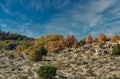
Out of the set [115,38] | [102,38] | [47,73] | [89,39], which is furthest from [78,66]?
[89,39]

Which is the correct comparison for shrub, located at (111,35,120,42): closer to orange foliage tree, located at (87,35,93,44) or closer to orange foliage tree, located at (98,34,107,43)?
orange foliage tree, located at (98,34,107,43)

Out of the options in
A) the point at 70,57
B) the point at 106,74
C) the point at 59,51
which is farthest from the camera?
the point at 59,51

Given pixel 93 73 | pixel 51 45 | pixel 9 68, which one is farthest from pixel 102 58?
pixel 51 45

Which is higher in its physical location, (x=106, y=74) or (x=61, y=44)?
(x=61, y=44)

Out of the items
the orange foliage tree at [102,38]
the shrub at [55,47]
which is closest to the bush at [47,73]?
the shrub at [55,47]

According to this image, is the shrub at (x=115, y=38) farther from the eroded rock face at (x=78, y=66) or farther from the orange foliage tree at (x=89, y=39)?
the orange foliage tree at (x=89, y=39)

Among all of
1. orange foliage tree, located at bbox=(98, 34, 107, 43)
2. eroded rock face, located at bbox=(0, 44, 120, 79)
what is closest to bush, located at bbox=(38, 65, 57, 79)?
eroded rock face, located at bbox=(0, 44, 120, 79)

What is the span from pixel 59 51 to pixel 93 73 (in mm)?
28888

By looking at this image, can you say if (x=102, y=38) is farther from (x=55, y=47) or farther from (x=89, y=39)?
(x=55, y=47)

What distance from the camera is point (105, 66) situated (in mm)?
59156

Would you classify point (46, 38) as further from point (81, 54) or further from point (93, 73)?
point (93, 73)

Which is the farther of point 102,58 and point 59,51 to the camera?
point 59,51

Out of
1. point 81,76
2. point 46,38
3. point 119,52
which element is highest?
point 46,38

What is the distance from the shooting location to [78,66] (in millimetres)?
61938
